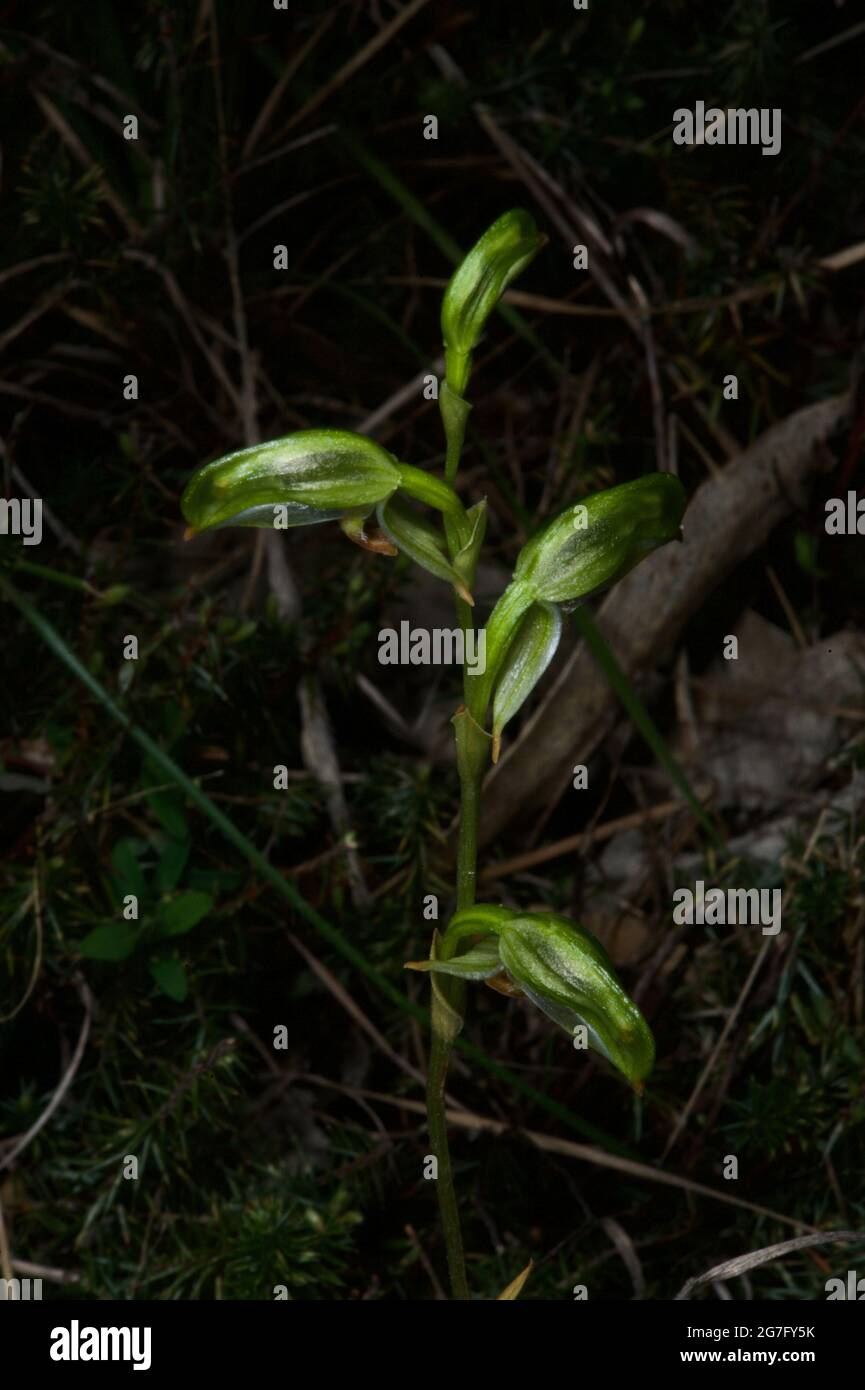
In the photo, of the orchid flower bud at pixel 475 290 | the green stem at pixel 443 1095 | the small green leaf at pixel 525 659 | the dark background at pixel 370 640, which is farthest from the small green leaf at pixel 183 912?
the orchid flower bud at pixel 475 290

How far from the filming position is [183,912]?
72.2 inches

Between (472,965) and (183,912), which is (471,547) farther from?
(183,912)

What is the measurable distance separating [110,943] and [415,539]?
0.80m

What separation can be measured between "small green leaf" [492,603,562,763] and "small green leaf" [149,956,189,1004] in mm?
711

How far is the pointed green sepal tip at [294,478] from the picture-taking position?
128cm

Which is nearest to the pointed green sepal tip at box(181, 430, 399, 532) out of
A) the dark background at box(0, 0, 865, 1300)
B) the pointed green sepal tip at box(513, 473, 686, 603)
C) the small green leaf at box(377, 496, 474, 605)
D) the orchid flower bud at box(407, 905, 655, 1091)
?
the small green leaf at box(377, 496, 474, 605)

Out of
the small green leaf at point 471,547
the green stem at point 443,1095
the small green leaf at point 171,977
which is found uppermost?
the small green leaf at point 471,547

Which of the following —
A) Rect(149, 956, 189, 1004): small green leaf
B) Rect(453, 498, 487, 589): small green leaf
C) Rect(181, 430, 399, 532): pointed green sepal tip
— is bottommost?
Rect(149, 956, 189, 1004): small green leaf

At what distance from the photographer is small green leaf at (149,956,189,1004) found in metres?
1.80

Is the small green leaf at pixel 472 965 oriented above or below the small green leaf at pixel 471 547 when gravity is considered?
below

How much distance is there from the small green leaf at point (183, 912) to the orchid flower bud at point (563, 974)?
1.99 feet

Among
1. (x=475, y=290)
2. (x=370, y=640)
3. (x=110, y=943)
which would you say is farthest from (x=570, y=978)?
(x=370, y=640)

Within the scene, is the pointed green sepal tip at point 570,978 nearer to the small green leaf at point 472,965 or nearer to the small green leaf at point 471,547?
the small green leaf at point 472,965

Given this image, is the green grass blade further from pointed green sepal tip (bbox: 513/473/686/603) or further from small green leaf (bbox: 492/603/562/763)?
pointed green sepal tip (bbox: 513/473/686/603)
